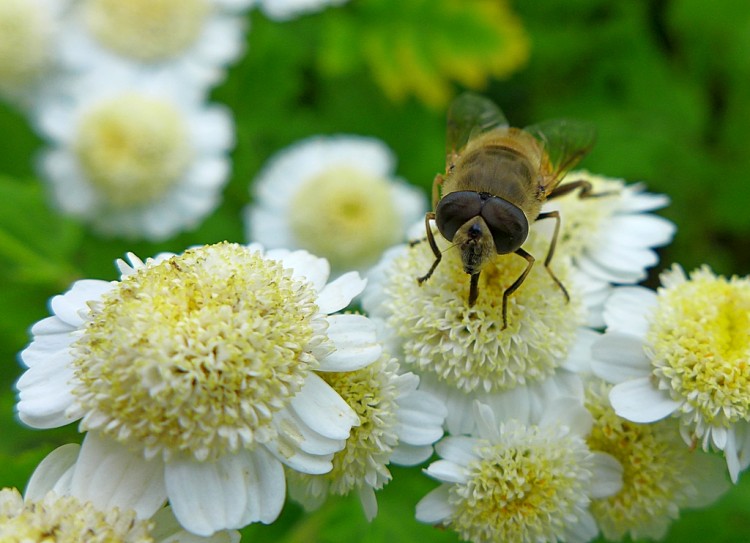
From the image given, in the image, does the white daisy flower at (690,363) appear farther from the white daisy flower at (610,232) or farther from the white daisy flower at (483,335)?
the white daisy flower at (610,232)

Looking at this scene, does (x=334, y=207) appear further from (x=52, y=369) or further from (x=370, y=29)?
(x=52, y=369)

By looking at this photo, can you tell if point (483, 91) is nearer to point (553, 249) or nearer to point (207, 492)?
point (553, 249)

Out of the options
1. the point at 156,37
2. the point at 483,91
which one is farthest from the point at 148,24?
the point at 483,91

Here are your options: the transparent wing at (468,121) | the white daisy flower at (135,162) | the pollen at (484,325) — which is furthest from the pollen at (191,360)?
the white daisy flower at (135,162)

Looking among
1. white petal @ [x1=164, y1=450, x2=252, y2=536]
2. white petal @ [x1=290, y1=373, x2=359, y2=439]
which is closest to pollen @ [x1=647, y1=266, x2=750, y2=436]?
white petal @ [x1=290, y1=373, x2=359, y2=439]

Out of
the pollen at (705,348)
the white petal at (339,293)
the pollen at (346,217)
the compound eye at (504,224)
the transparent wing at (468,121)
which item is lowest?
the pollen at (705,348)
